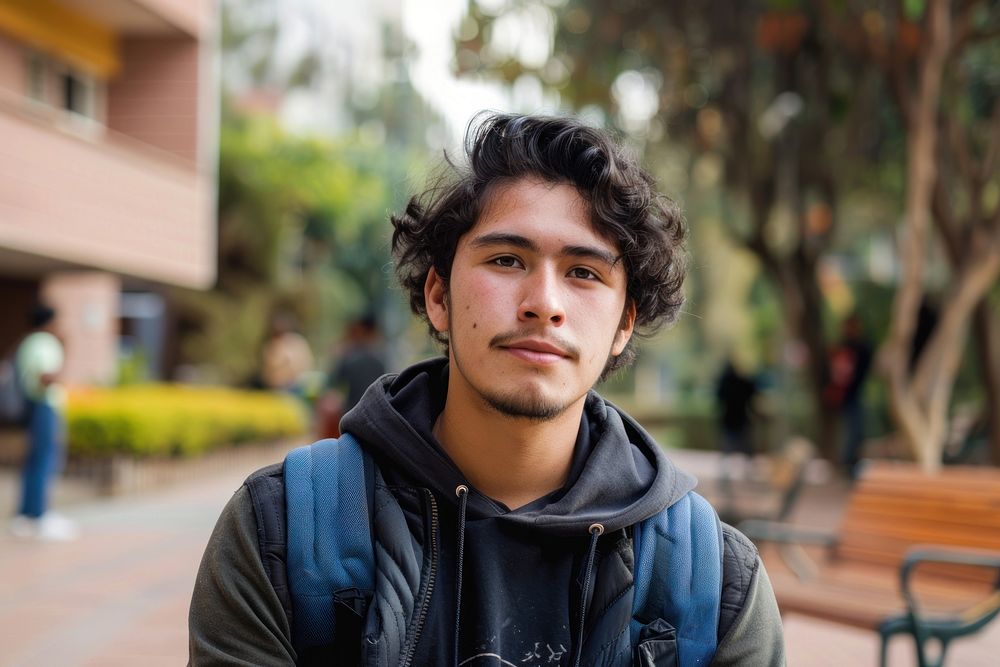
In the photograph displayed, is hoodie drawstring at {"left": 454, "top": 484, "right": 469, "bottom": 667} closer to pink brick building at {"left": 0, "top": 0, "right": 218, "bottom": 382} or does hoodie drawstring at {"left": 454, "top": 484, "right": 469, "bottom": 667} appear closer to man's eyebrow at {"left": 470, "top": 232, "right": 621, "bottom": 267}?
man's eyebrow at {"left": 470, "top": 232, "right": 621, "bottom": 267}

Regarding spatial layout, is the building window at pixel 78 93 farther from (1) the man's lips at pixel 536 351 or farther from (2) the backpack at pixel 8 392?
(1) the man's lips at pixel 536 351

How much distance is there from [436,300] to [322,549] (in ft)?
2.17

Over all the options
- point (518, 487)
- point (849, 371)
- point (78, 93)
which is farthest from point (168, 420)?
point (518, 487)

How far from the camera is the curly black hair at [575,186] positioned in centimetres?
234

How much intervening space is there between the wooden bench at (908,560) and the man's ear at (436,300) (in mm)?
2968

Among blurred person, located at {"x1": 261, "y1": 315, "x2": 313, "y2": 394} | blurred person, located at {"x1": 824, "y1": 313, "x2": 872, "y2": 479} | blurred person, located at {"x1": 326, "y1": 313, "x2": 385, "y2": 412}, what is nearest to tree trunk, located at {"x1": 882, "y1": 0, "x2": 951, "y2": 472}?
blurred person, located at {"x1": 824, "y1": 313, "x2": 872, "y2": 479}

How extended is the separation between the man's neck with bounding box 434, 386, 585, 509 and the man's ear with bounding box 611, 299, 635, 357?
207 millimetres

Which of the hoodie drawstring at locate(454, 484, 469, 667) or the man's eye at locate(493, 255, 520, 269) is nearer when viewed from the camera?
the hoodie drawstring at locate(454, 484, 469, 667)

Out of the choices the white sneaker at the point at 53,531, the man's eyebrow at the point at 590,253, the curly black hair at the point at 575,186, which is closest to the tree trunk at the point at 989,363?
the white sneaker at the point at 53,531

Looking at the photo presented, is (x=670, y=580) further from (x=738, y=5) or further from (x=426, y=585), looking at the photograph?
(x=738, y=5)

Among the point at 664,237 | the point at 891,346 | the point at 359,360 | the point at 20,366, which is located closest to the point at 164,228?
the point at 20,366

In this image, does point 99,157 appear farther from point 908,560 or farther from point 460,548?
point 460,548

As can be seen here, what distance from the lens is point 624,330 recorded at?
99.7 inches

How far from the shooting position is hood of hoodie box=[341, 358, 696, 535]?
7.05ft
